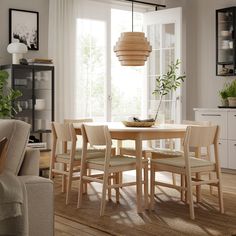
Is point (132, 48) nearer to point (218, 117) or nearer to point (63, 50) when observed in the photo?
point (63, 50)

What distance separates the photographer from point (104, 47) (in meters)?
7.48

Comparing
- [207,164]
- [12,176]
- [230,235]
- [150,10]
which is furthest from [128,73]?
[12,176]

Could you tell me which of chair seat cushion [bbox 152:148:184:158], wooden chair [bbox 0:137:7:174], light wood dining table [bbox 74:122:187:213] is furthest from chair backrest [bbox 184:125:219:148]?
wooden chair [bbox 0:137:7:174]

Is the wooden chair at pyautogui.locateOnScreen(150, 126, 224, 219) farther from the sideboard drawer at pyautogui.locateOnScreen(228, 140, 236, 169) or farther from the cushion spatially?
the sideboard drawer at pyautogui.locateOnScreen(228, 140, 236, 169)

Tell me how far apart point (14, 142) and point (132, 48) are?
2430 millimetres

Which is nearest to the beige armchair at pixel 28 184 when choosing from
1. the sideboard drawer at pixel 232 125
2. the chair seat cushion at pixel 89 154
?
the chair seat cushion at pixel 89 154

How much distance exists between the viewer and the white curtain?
670cm

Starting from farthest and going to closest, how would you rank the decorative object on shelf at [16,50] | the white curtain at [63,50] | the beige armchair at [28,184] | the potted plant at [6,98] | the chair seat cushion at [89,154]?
1. the white curtain at [63,50]
2. the decorative object on shelf at [16,50]
3. the potted plant at [6,98]
4. the chair seat cushion at [89,154]
5. the beige armchair at [28,184]

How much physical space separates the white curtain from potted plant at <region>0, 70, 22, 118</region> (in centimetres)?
80

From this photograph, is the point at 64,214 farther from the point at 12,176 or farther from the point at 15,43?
the point at 15,43

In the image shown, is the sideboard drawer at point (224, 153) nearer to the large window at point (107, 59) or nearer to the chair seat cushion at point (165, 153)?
the large window at point (107, 59)

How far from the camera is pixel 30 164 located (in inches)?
119

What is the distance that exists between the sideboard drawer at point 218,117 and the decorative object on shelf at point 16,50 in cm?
267

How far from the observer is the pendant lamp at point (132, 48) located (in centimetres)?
505
